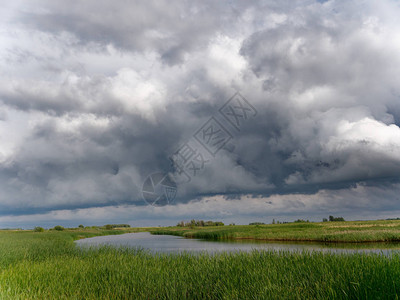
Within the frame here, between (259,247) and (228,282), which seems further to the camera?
(259,247)

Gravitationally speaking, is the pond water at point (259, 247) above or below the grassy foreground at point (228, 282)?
below

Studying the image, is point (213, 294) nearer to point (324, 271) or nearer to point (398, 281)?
point (324, 271)

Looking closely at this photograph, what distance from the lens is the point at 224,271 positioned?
11430 mm

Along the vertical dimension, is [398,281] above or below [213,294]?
above

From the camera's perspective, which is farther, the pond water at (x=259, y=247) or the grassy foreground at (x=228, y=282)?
the pond water at (x=259, y=247)

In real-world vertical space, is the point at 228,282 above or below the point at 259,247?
above

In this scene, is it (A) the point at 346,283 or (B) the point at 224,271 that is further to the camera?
(B) the point at 224,271

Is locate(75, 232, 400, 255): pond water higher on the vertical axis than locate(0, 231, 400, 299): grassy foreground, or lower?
lower

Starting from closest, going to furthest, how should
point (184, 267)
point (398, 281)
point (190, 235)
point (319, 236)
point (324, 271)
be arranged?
point (398, 281) < point (324, 271) < point (184, 267) < point (319, 236) < point (190, 235)

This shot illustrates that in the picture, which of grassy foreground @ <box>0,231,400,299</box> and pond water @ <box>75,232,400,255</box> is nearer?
grassy foreground @ <box>0,231,400,299</box>

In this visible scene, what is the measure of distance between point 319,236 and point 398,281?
106 ft

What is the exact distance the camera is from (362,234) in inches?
1366

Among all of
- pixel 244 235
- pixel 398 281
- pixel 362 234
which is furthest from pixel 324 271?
pixel 244 235

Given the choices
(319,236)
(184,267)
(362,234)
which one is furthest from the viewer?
(319,236)
